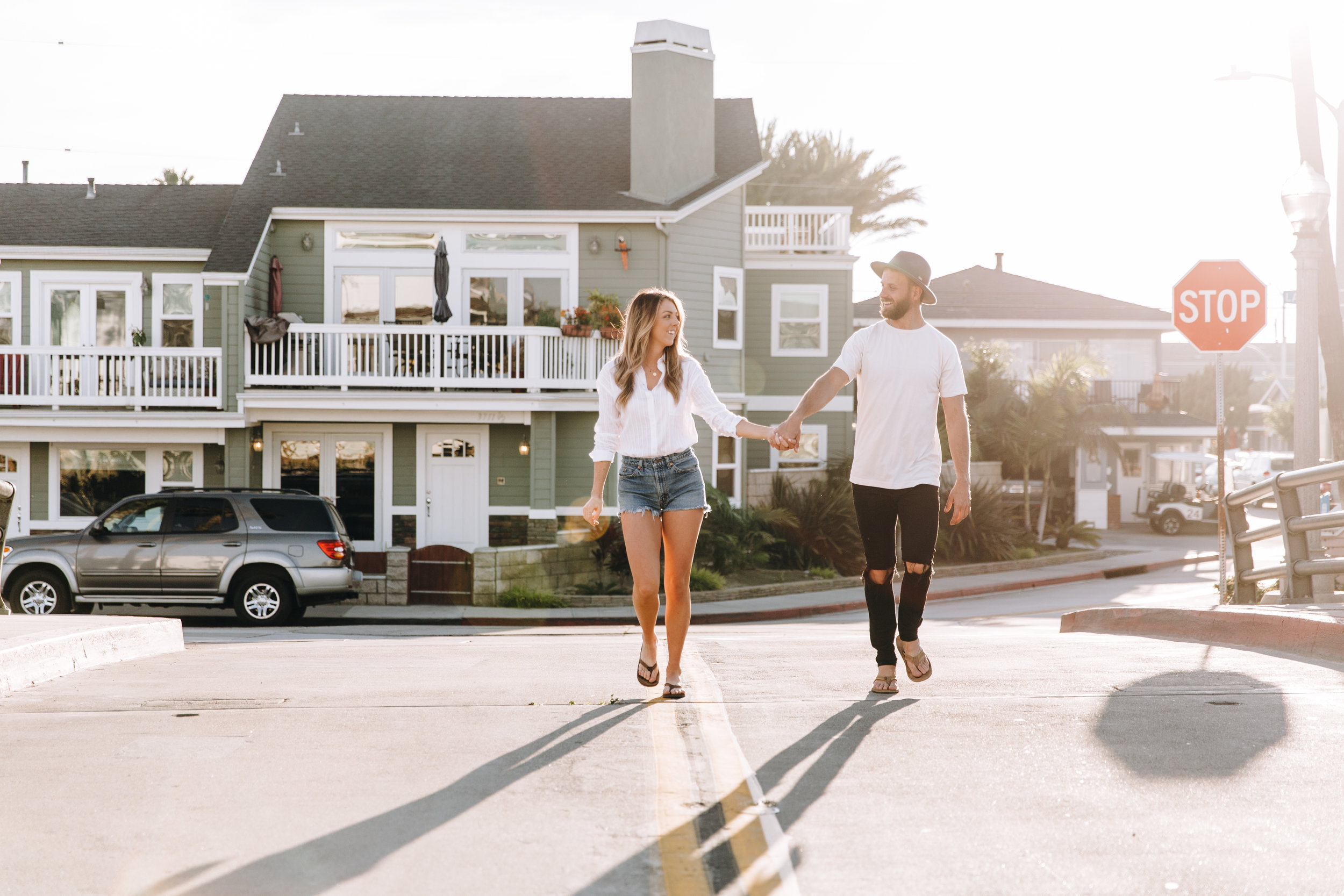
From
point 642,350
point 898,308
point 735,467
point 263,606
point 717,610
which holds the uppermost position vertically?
point 898,308

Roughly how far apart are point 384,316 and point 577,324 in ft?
13.9

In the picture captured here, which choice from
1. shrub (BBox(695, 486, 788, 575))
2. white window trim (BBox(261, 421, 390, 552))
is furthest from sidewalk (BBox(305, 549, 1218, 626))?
white window trim (BBox(261, 421, 390, 552))

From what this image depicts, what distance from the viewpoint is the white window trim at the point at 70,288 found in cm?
2480

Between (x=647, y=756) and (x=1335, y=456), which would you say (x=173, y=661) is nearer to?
(x=647, y=756)

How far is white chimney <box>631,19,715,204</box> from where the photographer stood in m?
25.0

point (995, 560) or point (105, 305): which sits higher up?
point (105, 305)

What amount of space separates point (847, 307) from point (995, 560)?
20.6 ft

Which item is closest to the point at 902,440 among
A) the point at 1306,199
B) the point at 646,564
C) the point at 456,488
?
the point at 646,564

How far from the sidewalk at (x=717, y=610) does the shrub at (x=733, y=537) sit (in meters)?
1.30

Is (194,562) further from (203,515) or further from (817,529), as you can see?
(817,529)

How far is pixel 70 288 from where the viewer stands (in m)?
25.0

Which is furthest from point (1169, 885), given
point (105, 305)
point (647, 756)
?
point (105, 305)

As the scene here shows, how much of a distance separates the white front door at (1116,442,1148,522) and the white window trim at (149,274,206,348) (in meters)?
28.8

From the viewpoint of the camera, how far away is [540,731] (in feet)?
17.2
